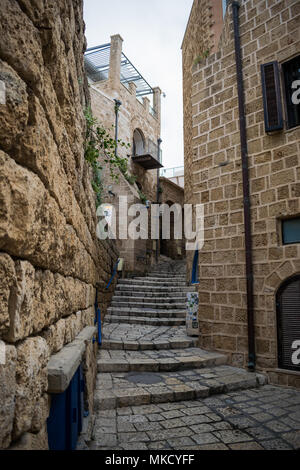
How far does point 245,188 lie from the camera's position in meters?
4.91

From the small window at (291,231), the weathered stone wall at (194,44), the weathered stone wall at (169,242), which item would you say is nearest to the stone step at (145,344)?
the small window at (291,231)

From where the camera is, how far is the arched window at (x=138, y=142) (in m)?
17.3

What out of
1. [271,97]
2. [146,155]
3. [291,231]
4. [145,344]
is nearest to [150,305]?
[145,344]

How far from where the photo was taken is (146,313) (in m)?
7.57

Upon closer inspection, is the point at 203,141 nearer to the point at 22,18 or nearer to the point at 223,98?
the point at 223,98

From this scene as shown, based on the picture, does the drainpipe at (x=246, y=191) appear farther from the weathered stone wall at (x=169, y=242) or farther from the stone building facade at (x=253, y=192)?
the weathered stone wall at (x=169, y=242)

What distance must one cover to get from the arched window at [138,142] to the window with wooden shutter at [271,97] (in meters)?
12.8

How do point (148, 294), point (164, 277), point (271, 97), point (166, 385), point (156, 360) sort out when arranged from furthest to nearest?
point (164, 277)
point (148, 294)
point (271, 97)
point (156, 360)
point (166, 385)

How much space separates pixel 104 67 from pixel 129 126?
4.29 m

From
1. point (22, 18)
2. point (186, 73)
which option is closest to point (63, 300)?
point (22, 18)

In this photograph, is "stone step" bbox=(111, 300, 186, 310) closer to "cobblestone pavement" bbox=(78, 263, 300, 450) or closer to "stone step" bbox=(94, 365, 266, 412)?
"cobblestone pavement" bbox=(78, 263, 300, 450)

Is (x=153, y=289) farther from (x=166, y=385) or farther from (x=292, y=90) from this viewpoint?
(x=292, y=90)

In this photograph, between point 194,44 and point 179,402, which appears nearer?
point 179,402

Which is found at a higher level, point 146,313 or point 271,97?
point 271,97
